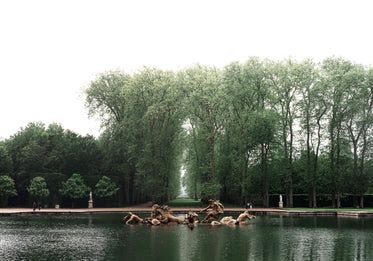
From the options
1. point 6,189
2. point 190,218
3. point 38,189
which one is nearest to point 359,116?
point 190,218

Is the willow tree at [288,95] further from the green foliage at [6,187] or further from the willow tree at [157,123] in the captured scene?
the green foliage at [6,187]

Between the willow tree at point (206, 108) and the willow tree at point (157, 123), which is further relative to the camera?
the willow tree at point (157, 123)

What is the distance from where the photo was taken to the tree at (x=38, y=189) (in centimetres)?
5014

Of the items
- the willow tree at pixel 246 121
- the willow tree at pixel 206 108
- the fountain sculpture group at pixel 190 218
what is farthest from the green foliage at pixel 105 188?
the fountain sculpture group at pixel 190 218

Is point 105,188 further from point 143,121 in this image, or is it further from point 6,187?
point 6,187

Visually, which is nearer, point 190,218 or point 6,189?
point 190,218

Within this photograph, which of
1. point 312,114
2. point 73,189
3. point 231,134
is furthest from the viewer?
point 231,134

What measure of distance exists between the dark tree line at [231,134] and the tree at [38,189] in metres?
1.61

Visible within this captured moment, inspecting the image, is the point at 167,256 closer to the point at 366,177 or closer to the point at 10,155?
the point at 366,177

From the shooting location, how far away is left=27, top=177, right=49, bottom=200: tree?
50141 millimetres

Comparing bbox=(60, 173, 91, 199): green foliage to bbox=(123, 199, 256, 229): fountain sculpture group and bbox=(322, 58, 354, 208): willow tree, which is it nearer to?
bbox=(123, 199, 256, 229): fountain sculpture group

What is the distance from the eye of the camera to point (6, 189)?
5128 cm

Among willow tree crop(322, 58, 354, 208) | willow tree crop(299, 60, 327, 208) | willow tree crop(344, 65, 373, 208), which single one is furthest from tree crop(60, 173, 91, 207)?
willow tree crop(344, 65, 373, 208)

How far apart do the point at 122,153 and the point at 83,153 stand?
653 centimetres
